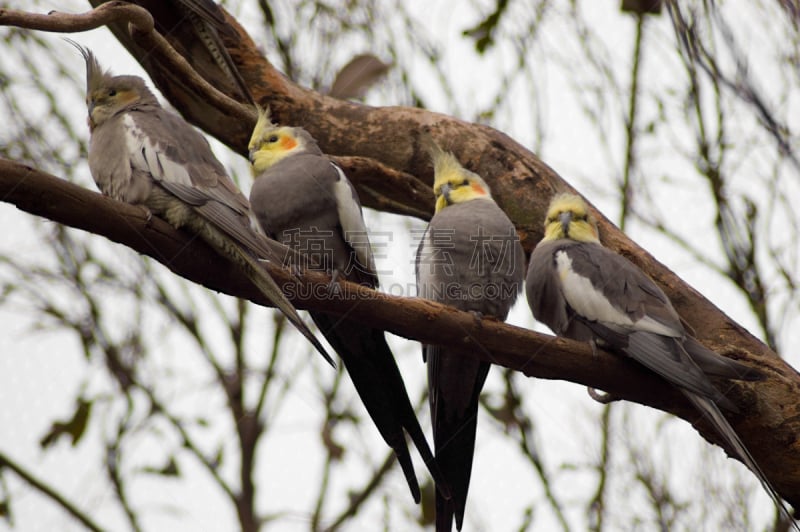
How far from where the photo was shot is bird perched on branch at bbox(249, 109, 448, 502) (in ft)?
11.8

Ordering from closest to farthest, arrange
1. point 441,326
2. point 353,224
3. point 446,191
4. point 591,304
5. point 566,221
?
point 441,326 < point 591,304 < point 353,224 < point 566,221 < point 446,191

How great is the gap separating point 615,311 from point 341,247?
51.3 inches

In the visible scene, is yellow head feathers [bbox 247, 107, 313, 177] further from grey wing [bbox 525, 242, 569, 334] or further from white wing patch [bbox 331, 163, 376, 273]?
grey wing [bbox 525, 242, 569, 334]

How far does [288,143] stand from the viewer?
13.5 ft

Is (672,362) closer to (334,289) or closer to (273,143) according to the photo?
(334,289)

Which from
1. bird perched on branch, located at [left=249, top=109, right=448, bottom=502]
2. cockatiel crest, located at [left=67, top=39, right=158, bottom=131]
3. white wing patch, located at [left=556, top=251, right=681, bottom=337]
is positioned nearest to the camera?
white wing patch, located at [left=556, top=251, right=681, bottom=337]

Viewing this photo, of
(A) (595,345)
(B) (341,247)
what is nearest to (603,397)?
(A) (595,345)

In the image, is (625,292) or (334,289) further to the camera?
(625,292)

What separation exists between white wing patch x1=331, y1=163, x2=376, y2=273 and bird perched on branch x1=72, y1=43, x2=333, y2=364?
498 mm

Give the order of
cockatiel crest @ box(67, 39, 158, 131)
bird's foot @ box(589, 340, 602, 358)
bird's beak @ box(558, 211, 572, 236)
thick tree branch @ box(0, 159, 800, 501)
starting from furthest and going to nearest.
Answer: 1. bird's beak @ box(558, 211, 572, 236)
2. cockatiel crest @ box(67, 39, 158, 131)
3. bird's foot @ box(589, 340, 602, 358)
4. thick tree branch @ box(0, 159, 800, 501)

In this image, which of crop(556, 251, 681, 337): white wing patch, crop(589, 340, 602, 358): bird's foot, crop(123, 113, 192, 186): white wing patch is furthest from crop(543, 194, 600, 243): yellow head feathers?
crop(123, 113, 192, 186): white wing patch

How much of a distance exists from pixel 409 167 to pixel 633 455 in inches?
96.7

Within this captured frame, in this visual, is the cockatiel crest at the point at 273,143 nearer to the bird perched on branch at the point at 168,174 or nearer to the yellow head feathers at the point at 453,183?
the bird perched on branch at the point at 168,174

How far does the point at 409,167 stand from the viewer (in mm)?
4559
